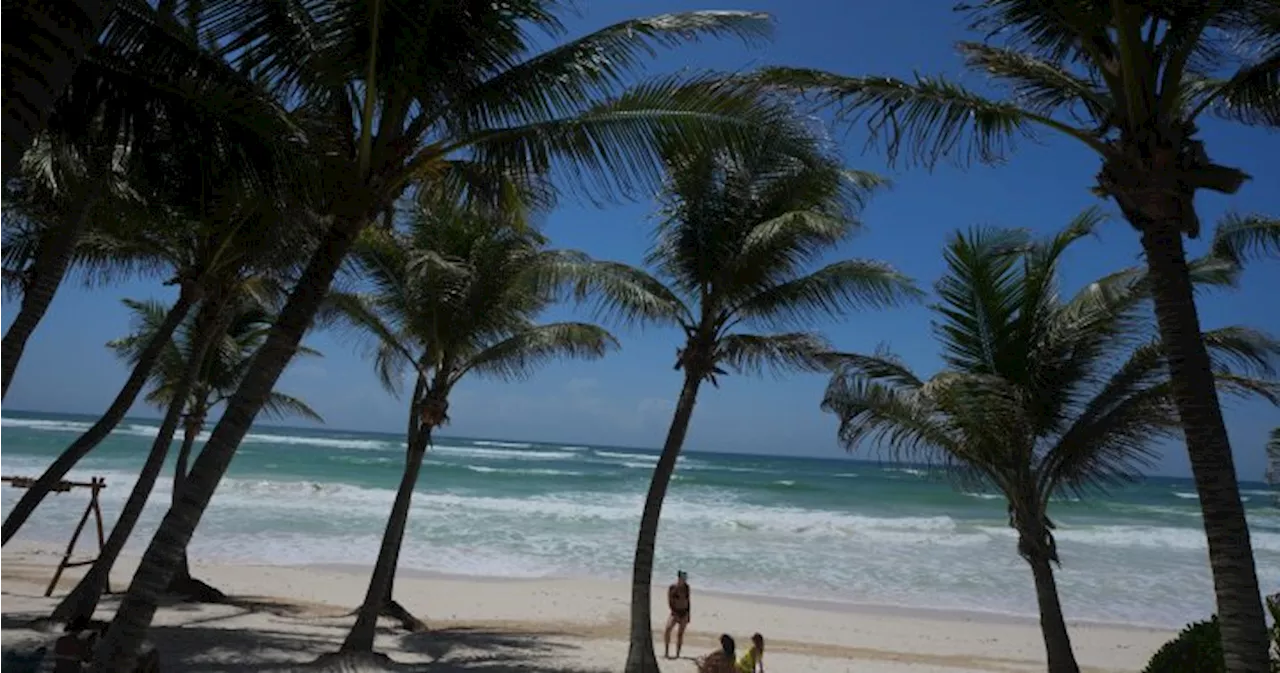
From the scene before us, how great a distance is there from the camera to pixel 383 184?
5492 millimetres

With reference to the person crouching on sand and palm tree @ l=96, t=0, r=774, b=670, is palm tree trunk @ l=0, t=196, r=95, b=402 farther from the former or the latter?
the person crouching on sand

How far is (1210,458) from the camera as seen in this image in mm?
4406

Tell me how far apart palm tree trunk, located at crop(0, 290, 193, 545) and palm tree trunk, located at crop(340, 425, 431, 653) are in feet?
9.39

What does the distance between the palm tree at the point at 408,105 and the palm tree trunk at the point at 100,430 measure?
3.66 m

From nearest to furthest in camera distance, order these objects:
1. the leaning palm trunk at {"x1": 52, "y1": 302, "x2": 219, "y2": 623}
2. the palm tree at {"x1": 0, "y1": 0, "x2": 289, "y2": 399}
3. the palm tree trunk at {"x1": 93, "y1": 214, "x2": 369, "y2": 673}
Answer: the palm tree trunk at {"x1": 93, "y1": 214, "x2": 369, "y2": 673} → the palm tree at {"x1": 0, "y1": 0, "x2": 289, "y2": 399} → the leaning palm trunk at {"x1": 52, "y1": 302, "x2": 219, "y2": 623}

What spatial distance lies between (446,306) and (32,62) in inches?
299

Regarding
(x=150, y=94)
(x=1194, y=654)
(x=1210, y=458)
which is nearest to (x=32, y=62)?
(x=150, y=94)

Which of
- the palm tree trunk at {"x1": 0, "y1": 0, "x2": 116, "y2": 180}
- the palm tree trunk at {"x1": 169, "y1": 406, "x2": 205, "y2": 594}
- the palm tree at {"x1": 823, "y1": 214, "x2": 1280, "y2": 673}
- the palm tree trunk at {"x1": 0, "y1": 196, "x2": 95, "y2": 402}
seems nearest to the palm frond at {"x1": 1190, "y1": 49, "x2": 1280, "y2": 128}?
the palm tree at {"x1": 823, "y1": 214, "x2": 1280, "y2": 673}

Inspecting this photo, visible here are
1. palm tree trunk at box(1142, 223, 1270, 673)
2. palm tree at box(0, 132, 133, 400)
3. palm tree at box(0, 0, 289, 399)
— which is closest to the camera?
palm tree trunk at box(1142, 223, 1270, 673)

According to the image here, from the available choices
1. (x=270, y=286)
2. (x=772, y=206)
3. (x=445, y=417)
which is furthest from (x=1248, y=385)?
(x=270, y=286)

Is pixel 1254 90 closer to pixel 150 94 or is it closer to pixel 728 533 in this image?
pixel 150 94

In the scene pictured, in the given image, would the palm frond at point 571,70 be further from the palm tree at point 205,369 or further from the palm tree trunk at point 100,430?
the palm tree at point 205,369

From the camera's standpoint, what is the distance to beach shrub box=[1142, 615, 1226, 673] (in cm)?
678

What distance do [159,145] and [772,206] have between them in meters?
5.80
